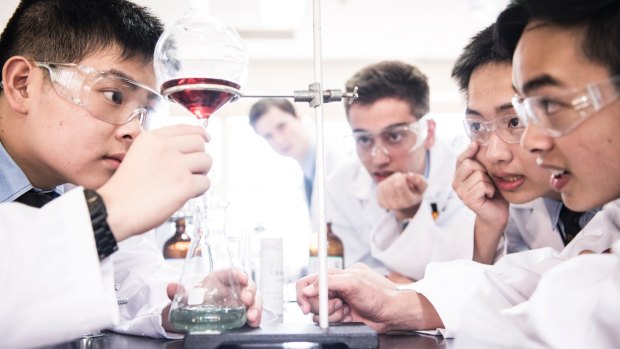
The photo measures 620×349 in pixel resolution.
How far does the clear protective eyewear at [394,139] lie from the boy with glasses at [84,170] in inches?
55.1

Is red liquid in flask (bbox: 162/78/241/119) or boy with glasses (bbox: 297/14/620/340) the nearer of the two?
red liquid in flask (bbox: 162/78/241/119)

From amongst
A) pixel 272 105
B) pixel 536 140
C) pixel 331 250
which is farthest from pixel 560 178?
pixel 272 105

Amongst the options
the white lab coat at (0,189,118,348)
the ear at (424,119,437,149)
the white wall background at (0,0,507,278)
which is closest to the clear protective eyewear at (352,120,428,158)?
the ear at (424,119,437,149)

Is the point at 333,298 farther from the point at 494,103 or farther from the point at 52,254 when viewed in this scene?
the point at 494,103

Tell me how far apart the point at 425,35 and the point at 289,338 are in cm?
609

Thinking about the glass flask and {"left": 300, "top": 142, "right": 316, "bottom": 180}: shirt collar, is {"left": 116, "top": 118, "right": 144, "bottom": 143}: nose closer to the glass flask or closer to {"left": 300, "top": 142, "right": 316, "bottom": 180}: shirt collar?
the glass flask

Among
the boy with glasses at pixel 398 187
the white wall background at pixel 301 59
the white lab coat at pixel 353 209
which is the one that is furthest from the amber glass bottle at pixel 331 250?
the white wall background at pixel 301 59

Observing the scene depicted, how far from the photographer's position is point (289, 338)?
0.86 m

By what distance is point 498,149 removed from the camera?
1.79 metres

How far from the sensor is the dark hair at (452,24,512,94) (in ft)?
6.09

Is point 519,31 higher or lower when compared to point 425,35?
lower

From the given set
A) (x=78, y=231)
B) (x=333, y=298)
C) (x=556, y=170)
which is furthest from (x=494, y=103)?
(x=78, y=231)

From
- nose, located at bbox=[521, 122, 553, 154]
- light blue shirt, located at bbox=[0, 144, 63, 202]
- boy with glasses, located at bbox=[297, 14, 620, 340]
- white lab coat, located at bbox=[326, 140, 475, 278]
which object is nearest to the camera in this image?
nose, located at bbox=[521, 122, 553, 154]

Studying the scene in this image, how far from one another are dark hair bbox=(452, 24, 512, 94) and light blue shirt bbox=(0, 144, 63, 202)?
156cm
